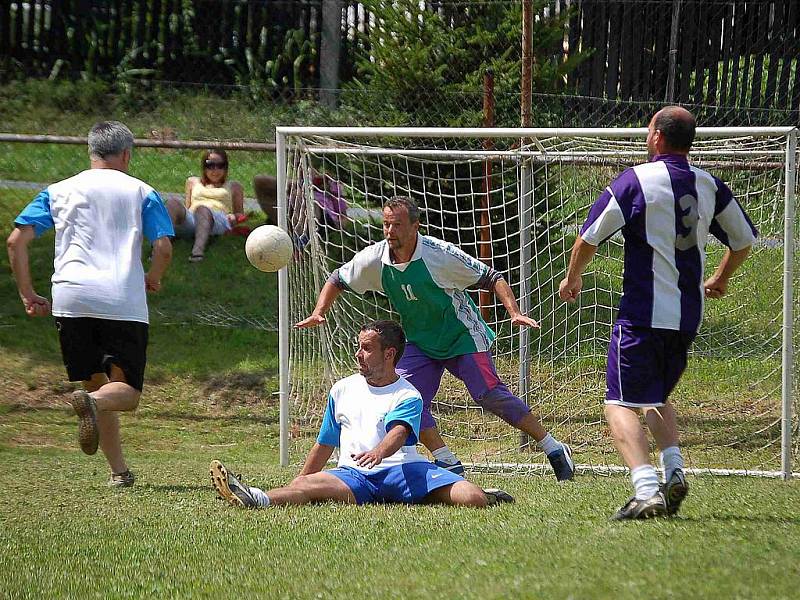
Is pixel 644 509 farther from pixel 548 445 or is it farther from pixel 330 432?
pixel 548 445

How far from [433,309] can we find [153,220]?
1816 millimetres

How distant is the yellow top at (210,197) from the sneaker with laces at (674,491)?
8.82 meters

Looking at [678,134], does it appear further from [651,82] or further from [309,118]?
[309,118]

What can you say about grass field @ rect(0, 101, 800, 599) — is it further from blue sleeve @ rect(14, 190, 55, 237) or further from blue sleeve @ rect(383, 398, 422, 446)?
blue sleeve @ rect(14, 190, 55, 237)

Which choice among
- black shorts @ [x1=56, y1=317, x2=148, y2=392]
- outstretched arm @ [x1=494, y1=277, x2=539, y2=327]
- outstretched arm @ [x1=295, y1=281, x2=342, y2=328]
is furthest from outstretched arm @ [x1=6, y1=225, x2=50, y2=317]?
outstretched arm @ [x1=494, y1=277, x2=539, y2=327]

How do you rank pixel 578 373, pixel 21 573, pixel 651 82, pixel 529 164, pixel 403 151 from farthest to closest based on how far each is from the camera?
1. pixel 651 82
2. pixel 578 373
3. pixel 529 164
4. pixel 403 151
5. pixel 21 573

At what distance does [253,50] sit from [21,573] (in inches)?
530

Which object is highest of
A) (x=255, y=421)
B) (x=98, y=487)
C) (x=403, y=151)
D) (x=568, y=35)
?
(x=568, y=35)

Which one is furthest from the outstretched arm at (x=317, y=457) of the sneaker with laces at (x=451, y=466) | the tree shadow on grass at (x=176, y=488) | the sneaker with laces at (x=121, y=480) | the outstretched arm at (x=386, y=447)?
the sneaker with laces at (x=121, y=480)

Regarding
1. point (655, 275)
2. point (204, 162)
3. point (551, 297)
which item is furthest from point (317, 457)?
point (204, 162)

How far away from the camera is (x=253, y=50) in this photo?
57.0ft

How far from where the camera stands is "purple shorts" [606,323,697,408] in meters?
A: 5.70

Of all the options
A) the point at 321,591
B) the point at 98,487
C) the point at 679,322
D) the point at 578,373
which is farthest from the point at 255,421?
the point at 321,591

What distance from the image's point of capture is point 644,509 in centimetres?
549
